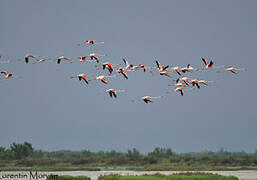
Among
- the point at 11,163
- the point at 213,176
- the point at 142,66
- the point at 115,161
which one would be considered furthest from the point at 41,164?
the point at 142,66

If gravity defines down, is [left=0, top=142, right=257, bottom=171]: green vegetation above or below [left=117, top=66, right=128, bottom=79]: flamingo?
below

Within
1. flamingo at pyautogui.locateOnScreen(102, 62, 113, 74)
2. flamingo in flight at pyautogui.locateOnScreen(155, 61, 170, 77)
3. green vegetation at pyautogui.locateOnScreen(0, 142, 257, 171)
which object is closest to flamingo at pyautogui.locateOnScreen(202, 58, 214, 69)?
flamingo in flight at pyautogui.locateOnScreen(155, 61, 170, 77)

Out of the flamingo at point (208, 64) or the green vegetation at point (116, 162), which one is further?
the green vegetation at point (116, 162)

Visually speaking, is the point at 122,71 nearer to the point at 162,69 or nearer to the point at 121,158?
the point at 162,69

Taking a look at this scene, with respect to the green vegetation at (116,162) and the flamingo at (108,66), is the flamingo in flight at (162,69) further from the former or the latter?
the green vegetation at (116,162)

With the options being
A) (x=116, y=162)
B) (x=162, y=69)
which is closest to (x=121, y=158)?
(x=116, y=162)

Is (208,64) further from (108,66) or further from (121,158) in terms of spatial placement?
(121,158)

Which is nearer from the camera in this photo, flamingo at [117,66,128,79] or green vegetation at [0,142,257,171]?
flamingo at [117,66,128,79]

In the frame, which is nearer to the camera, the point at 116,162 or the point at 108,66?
the point at 108,66

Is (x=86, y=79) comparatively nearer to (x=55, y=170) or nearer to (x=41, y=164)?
(x=55, y=170)

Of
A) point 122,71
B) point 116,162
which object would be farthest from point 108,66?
point 116,162

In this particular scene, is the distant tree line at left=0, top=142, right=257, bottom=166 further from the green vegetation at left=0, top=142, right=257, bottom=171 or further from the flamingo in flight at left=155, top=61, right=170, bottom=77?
the flamingo in flight at left=155, top=61, right=170, bottom=77

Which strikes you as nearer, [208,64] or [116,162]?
[208,64]

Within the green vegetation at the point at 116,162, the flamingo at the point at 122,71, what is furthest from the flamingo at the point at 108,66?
the green vegetation at the point at 116,162
